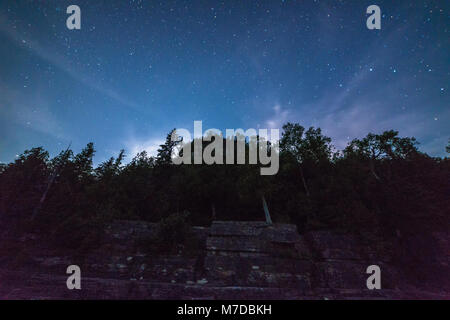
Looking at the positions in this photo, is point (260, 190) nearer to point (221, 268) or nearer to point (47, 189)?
point (221, 268)

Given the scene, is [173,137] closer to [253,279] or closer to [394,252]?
[253,279]

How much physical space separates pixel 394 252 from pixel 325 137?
21.0 m

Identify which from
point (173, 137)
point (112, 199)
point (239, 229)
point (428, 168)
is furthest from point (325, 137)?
point (112, 199)

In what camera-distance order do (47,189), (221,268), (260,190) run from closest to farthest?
(221,268), (47,189), (260,190)

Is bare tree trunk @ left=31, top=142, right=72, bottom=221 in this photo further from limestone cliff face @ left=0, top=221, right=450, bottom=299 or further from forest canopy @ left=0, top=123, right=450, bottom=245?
limestone cliff face @ left=0, top=221, right=450, bottom=299

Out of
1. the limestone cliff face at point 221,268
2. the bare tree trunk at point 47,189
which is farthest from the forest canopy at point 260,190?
the limestone cliff face at point 221,268

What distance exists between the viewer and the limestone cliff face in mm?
10195

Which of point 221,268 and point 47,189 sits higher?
point 47,189

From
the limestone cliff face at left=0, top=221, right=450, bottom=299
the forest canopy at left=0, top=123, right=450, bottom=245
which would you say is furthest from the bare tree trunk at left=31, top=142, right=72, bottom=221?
the limestone cliff face at left=0, top=221, right=450, bottom=299

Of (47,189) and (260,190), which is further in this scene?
(260,190)

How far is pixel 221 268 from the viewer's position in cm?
1398

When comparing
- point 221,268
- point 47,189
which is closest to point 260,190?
point 221,268

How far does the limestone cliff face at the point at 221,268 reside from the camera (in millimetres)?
10195

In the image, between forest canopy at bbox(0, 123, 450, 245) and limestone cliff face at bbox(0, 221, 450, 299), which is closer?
limestone cliff face at bbox(0, 221, 450, 299)
